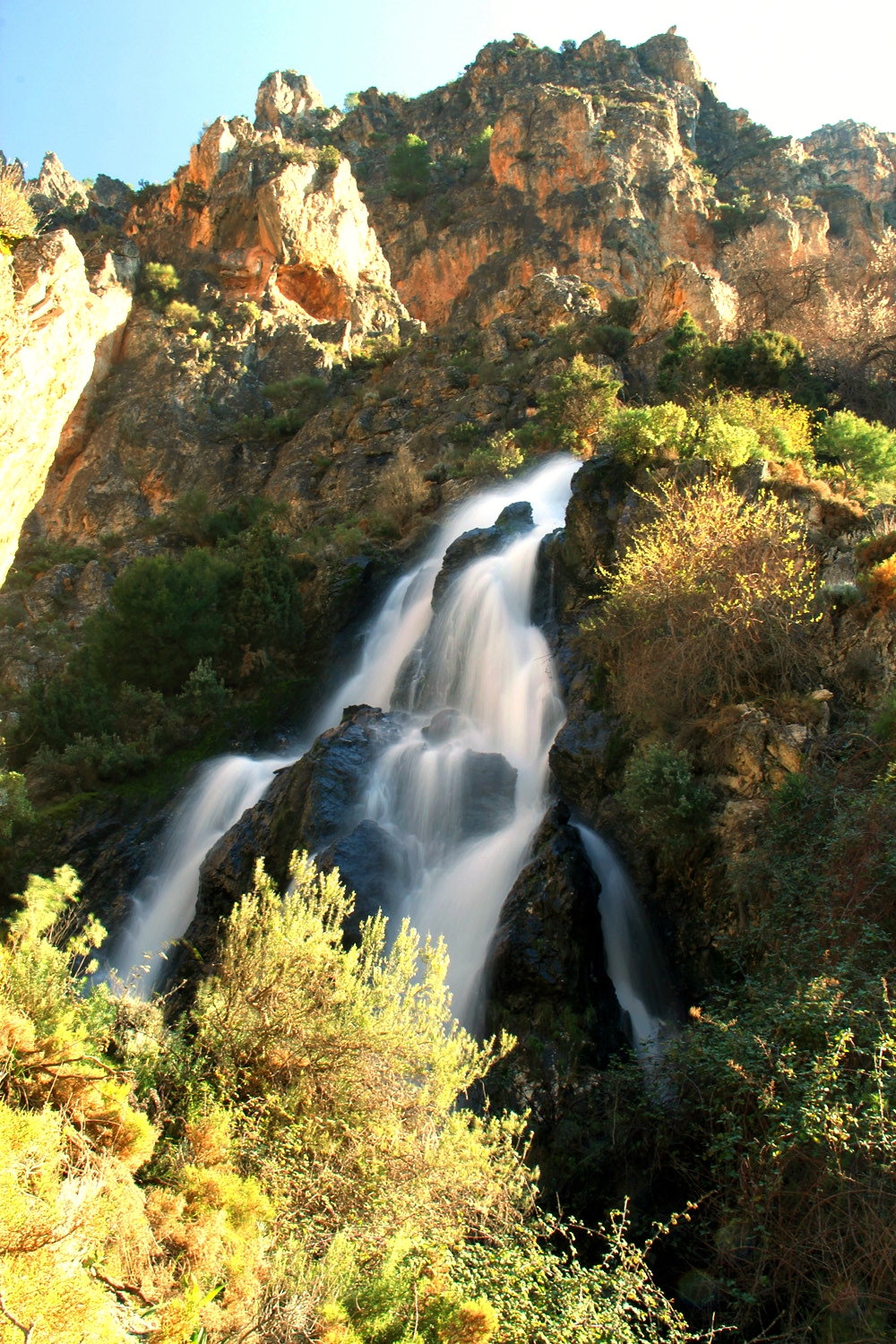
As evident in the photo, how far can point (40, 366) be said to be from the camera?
8.59m

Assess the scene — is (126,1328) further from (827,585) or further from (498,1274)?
(827,585)

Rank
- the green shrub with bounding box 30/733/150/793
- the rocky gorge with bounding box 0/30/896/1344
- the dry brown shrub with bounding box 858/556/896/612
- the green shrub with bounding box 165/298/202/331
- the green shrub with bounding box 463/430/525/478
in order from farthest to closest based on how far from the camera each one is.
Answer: the green shrub with bounding box 165/298/202/331 < the green shrub with bounding box 463/430/525/478 < the green shrub with bounding box 30/733/150/793 < the dry brown shrub with bounding box 858/556/896/612 < the rocky gorge with bounding box 0/30/896/1344

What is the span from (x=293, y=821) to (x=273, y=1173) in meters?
6.30

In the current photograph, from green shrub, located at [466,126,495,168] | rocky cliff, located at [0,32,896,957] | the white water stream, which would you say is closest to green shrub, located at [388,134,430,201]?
rocky cliff, located at [0,32,896,957]

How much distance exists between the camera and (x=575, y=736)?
10695 mm

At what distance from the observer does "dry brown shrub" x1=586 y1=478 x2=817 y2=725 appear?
8773 millimetres

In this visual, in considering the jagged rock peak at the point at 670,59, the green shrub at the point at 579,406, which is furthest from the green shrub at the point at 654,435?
the jagged rock peak at the point at 670,59

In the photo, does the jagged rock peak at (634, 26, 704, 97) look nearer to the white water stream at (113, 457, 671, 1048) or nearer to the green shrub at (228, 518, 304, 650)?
the white water stream at (113, 457, 671, 1048)

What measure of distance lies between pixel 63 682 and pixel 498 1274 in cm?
1623

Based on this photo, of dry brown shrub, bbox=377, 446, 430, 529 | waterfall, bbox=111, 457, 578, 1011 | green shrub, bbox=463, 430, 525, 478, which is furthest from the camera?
dry brown shrub, bbox=377, 446, 430, 529

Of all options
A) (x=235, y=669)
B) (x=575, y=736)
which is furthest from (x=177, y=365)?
(x=575, y=736)

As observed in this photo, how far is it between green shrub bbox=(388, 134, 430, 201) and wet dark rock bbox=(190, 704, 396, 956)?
130 ft

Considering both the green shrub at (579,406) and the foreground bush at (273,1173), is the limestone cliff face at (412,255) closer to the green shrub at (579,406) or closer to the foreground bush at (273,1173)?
the green shrub at (579,406)

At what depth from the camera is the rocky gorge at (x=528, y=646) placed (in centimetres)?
571
